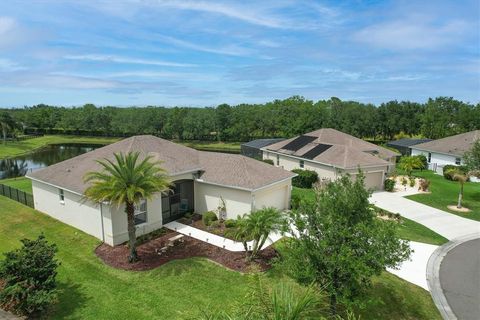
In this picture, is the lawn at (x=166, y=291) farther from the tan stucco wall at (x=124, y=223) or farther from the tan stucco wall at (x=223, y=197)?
the tan stucco wall at (x=223, y=197)

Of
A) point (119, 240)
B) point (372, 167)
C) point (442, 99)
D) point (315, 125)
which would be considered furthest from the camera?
point (315, 125)

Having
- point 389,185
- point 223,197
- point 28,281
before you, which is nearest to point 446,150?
point 389,185

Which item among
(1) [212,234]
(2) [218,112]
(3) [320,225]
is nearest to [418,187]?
(1) [212,234]

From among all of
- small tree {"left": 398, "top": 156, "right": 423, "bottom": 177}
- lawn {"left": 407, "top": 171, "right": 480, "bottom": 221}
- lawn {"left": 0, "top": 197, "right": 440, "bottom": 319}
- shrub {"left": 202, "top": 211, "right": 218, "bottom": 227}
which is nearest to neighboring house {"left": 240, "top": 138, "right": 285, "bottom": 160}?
small tree {"left": 398, "top": 156, "right": 423, "bottom": 177}

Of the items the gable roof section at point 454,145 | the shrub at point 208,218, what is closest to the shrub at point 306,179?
the shrub at point 208,218

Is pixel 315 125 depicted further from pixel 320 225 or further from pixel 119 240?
pixel 320 225

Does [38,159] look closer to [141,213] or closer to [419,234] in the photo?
[141,213]

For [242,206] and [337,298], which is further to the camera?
[242,206]
